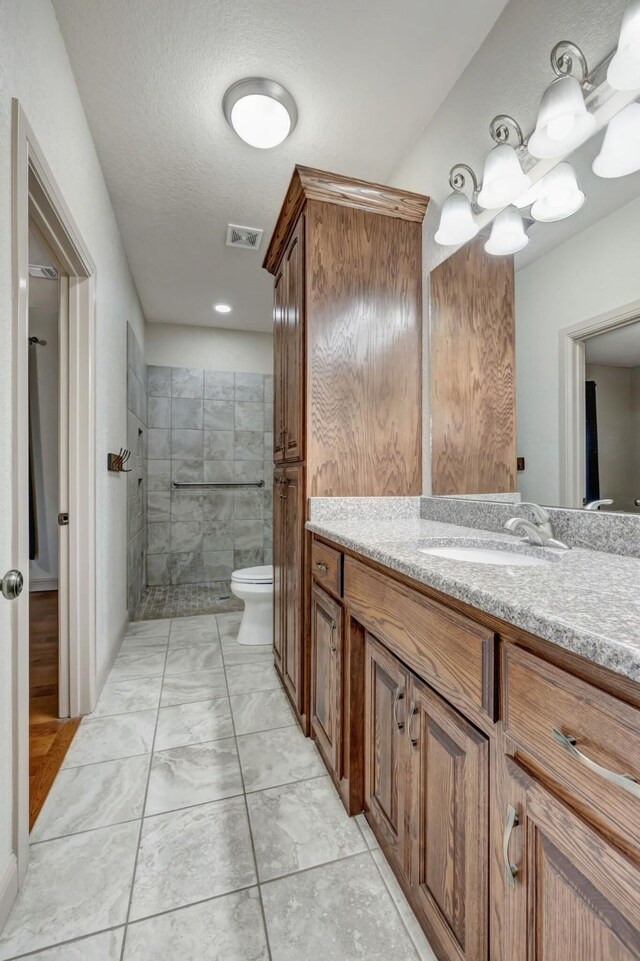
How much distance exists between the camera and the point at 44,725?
174 cm

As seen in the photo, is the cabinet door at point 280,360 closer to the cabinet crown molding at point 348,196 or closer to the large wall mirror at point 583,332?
the cabinet crown molding at point 348,196

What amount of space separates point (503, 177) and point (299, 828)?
2012mm

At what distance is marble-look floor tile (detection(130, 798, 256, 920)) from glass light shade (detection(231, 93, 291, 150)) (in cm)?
245

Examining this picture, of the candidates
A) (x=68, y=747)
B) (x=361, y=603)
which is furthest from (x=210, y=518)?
(x=361, y=603)

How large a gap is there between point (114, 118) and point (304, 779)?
8.68 feet

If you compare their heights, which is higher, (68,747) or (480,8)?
(480,8)

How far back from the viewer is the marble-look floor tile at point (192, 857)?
1030 mm

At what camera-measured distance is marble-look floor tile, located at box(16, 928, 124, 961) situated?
89cm

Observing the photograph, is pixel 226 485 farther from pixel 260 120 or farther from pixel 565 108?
pixel 565 108

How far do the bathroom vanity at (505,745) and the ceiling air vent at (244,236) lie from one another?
216 cm

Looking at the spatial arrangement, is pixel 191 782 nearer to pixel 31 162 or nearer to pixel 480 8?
pixel 31 162

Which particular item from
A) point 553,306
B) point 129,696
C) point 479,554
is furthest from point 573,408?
point 129,696

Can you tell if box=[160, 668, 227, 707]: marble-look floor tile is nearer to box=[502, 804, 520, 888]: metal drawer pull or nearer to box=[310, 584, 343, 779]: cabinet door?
box=[310, 584, 343, 779]: cabinet door

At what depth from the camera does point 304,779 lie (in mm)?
1416
